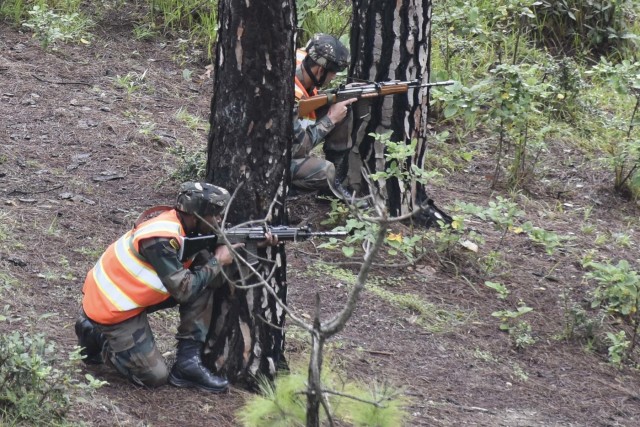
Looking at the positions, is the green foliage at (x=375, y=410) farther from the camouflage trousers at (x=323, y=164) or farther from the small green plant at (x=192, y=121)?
the small green plant at (x=192, y=121)

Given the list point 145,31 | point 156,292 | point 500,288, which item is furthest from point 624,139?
point 156,292

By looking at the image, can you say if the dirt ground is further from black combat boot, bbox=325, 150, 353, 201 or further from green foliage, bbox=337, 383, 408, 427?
green foliage, bbox=337, 383, 408, 427

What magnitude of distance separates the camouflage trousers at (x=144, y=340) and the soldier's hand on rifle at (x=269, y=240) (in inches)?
15.4

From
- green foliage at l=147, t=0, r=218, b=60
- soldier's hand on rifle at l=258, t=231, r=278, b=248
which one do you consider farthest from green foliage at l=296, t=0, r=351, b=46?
soldier's hand on rifle at l=258, t=231, r=278, b=248

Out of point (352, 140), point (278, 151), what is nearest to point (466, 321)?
point (352, 140)


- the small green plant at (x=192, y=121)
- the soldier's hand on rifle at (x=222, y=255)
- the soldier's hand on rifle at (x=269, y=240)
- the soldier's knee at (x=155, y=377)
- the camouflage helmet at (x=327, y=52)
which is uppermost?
the camouflage helmet at (x=327, y=52)

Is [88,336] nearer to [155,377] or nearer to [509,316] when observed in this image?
[155,377]

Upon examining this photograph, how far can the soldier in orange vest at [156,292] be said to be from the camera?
194 inches

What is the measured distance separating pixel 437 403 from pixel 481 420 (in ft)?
0.85

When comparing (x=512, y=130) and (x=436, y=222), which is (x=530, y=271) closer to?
(x=436, y=222)

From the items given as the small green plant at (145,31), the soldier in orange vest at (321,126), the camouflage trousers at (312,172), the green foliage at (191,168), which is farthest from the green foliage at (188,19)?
the camouflage trousers at (312,172)

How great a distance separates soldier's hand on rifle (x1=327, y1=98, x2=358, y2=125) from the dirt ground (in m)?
0.72

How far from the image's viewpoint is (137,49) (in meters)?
10.4

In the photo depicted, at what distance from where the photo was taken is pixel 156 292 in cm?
504
